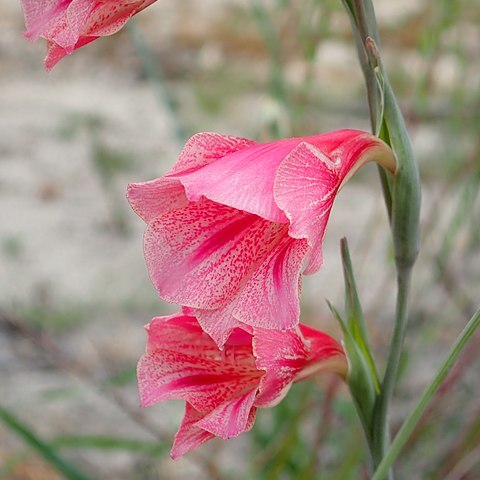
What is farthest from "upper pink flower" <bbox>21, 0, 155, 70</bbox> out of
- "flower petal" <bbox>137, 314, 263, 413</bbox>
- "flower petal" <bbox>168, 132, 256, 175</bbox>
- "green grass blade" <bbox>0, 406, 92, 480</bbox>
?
"green grass blade" <bbox>0, 406, 92, 480</bbox>

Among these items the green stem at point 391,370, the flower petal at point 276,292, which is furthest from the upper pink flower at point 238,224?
the green stem at point 391,370

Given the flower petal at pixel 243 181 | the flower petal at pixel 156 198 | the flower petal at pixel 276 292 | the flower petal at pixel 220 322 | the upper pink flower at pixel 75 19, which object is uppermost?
the upper pink flower at pixel 75 19

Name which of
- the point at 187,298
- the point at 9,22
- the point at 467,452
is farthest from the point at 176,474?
the point at 9,22

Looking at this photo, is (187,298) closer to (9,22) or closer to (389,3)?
(389,3)

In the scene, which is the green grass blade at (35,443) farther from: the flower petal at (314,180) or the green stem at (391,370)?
the flower petal at (314,180)

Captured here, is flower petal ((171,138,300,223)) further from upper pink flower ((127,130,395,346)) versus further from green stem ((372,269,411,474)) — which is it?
green stem ((372,269,411,474))

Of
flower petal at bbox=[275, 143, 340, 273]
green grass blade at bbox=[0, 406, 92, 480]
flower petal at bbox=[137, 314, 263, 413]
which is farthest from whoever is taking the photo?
green grass blade at bbox=[0, 406, 92, 480]
